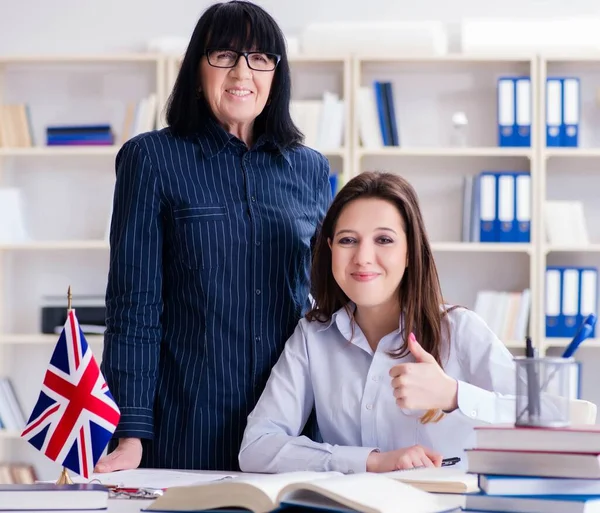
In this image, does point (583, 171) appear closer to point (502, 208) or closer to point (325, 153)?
point (502, 208)

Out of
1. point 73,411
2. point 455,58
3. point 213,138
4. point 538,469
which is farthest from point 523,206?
point 538,469

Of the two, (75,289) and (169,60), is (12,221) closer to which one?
(75,289)

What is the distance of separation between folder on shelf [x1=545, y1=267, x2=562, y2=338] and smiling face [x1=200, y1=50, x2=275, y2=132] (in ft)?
8.58

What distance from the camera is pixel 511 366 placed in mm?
1799

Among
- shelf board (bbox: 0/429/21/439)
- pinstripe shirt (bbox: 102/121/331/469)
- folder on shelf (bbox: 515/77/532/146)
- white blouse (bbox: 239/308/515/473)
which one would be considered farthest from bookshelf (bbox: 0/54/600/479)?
white blouse (bbox: 239/308/515/473)

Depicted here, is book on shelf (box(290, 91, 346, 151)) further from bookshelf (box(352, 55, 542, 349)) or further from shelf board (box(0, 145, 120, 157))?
shelf board (box(0, 145, 120, 157))

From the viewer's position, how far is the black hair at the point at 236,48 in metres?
1.94

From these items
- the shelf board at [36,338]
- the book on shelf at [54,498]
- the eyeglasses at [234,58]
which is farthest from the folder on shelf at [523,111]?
the book on shelf at [54,498]

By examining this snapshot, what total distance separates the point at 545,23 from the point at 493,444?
356 centimetres

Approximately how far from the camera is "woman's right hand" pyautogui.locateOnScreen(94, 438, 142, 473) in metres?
1.79

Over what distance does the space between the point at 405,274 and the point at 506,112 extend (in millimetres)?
2647

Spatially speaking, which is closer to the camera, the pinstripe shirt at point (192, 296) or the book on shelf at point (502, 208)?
the pinstripe shirt at point (192, 296)

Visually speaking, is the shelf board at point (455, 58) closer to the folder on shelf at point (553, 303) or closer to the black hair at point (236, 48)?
the folder on shelf at point (553, 303)

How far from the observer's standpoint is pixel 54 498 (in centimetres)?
130
